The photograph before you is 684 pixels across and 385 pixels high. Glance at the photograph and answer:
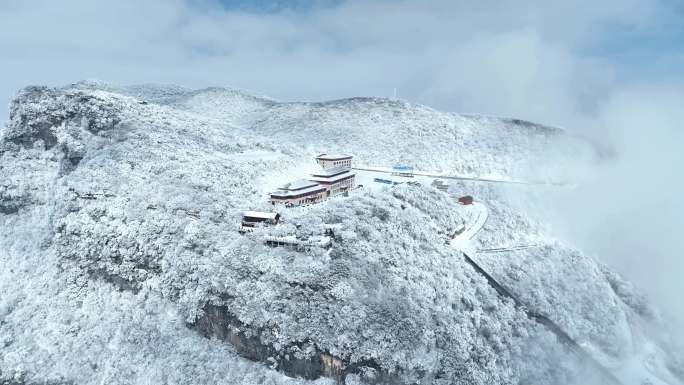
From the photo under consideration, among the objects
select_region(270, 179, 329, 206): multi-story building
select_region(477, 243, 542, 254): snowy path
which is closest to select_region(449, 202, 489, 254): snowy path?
select_region(477, 243, 542, 254): snowy path

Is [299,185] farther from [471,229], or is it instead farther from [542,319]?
[542,319]

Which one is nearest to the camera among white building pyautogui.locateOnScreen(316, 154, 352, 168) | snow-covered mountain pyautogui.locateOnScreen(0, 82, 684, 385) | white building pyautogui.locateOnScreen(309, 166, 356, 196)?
snow-covered mountain pyautogui.locateOnScreen(0, 82, 684, 385)

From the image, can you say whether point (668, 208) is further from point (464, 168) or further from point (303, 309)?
point (303, 309)

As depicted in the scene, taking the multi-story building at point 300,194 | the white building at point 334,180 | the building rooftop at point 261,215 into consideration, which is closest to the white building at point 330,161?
the white building at point 334,180

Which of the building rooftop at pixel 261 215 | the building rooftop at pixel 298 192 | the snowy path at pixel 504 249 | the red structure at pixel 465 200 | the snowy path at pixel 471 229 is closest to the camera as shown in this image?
the building rooftop at pixel 261 215

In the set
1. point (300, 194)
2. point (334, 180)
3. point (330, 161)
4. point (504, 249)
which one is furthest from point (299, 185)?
point (504, 249)

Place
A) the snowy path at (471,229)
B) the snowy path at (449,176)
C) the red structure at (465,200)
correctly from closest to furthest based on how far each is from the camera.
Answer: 1. the snowy path at (471,229)
2. the red structure at (465,200)
3. the snowy path at (449,176)

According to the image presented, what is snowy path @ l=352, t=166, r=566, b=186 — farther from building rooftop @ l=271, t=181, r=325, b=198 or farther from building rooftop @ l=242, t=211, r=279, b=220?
building rooftop @ l=242, t=211, r=279, b=220

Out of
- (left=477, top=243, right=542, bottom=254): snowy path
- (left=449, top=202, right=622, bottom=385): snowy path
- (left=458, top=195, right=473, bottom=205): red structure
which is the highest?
(left=458, top=195, right=473, bottom=205): red structure

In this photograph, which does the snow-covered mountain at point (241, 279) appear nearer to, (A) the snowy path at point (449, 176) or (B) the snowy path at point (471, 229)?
(B) the snowy path at point (471, 229)
